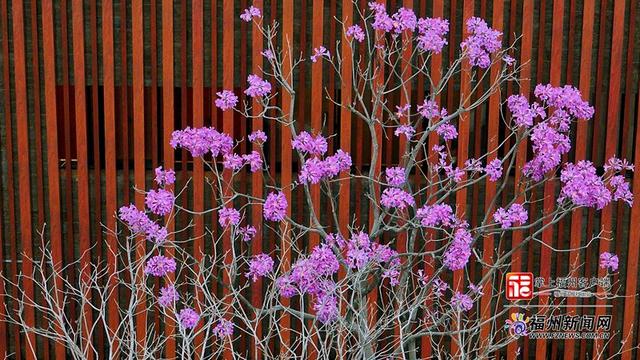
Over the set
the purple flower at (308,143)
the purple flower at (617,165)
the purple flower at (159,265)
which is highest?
the purple flower at (308,143)

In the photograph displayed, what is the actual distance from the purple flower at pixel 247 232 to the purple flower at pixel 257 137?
1.86 ft

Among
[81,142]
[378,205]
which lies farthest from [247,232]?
[81,142]

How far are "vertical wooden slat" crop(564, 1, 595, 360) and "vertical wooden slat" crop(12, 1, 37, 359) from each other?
12.6 feet

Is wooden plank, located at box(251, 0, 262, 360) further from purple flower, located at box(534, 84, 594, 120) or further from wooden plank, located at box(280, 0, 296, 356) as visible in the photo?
purple flower, located at box(534, 84, 594, 120)

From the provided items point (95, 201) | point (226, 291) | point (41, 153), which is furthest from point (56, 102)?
point (226, 291)

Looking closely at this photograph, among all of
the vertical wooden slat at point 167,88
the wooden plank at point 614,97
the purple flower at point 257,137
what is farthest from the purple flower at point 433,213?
the vertical wooden slat at point 167,88

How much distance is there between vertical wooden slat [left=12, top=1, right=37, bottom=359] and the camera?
4891 mm

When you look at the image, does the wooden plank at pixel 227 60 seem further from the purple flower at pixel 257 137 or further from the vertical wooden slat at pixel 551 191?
the vertical wooden slat at pixel 551 191

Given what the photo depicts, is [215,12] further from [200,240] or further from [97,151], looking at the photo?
[200,240]

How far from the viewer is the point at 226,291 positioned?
5.08m

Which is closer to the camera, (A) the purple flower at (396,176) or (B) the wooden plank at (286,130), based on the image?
(A) the purple flower at (396,176)

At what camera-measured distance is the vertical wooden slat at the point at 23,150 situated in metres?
4.89

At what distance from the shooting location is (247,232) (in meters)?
4.68

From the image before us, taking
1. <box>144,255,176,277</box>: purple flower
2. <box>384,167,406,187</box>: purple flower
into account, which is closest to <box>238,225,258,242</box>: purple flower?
<box>144,255,176,277</box>: purple flower
